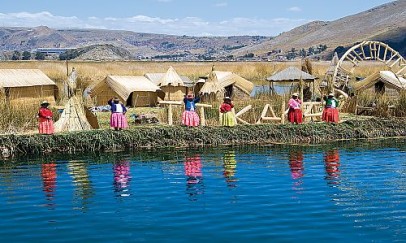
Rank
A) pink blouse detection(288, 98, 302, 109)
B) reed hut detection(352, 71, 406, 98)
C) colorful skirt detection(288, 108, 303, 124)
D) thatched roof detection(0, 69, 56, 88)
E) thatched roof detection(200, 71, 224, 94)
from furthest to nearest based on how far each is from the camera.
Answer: reed hut detection(352, 71, 406, 98)
thatched roof detection(200, 71, 224, 94)
thatched roof detection(0, 69, 56, 88)
colorful skirt detection(288, 108, 303, 124)
pink blouse detection(288, 98, 302, 109)

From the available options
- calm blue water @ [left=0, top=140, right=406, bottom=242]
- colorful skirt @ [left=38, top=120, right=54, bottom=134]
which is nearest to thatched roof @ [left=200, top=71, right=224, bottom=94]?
calm blue water @ [left=0, top=140, right=406, bottom=242]

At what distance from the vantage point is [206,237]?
30.6 feet

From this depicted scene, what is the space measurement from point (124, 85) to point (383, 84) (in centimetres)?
975

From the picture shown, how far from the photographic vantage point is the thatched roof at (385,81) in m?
25.0

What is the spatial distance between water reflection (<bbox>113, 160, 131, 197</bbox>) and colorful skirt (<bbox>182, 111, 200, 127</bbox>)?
2.75m

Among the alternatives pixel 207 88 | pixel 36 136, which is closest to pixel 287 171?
pixel 36 136

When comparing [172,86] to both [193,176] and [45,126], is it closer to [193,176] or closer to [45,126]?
[45,126]

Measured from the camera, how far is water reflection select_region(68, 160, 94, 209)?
12.0m

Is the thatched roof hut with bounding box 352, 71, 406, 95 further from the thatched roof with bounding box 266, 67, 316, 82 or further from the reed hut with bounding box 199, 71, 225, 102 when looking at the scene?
the reed hut with bounding box 199, 71, 225, 102

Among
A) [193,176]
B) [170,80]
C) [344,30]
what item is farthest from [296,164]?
[344,30]

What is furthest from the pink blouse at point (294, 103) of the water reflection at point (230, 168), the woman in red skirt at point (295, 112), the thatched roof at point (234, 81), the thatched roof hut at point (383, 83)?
the thatched roof at point (234, 81)

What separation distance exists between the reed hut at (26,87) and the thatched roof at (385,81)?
11608 millimetres

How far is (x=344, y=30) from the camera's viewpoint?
160 m

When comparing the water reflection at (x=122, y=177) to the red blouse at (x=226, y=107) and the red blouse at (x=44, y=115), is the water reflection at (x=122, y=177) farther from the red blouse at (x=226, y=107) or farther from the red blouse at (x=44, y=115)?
the red blouse at (x=226, y=107)
